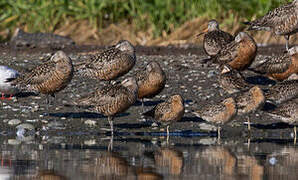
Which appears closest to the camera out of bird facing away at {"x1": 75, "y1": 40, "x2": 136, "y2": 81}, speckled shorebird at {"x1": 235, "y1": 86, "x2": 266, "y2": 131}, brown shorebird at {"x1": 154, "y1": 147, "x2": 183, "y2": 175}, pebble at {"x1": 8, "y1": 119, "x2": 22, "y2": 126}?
brown shorebird at {"x1": 154, "y1": 147, "x2": 183, "y2": 175}

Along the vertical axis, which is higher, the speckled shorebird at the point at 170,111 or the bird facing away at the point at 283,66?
the bird facing away at the point at 283,66

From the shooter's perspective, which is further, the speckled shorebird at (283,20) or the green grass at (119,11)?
the green grass at (119,11)

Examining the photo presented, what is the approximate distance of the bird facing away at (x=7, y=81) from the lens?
1473 cm

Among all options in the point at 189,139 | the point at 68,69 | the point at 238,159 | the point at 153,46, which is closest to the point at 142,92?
the point at 68,69

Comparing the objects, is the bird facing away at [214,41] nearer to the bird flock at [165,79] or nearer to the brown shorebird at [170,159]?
the bird flock at [165,79]

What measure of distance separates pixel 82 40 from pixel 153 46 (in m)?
2.62

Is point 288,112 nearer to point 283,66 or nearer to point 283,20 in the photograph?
point 283,66

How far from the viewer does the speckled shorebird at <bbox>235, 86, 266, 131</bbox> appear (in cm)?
1342

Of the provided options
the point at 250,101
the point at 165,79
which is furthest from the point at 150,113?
the point at 250,101

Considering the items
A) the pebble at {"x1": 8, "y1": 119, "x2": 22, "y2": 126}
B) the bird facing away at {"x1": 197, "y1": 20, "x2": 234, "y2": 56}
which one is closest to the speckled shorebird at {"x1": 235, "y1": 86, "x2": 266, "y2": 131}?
the bird facing away at {"x1": 197, "y1": 20, "x2": 234, "y2": 56}

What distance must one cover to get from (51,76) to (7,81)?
44.1 inches

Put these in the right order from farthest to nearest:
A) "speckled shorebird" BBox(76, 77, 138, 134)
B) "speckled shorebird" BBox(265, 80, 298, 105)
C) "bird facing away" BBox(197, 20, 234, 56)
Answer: "bird facing away" BBox(197, 20, 234, 56) < "speckled shorebird" BBox(265, 80, 298, 105) < "speckled shorebird" BBox(76, 77, 138, 134)

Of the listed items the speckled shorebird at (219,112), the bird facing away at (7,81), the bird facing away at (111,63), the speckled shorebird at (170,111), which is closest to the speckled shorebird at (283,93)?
the speckled shorebird at (219,112)

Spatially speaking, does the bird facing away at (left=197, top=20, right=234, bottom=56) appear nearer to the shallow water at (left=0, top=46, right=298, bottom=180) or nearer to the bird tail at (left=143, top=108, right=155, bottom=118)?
the shallow water at (left=0, top=46, right=298, bottom=180)
